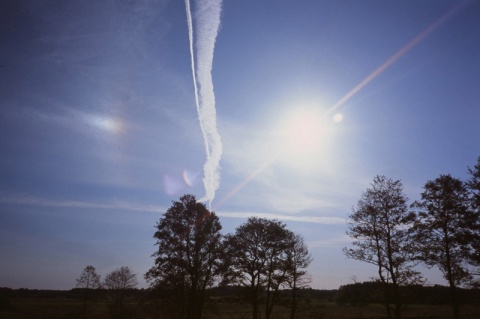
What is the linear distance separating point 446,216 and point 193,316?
73.5 ft

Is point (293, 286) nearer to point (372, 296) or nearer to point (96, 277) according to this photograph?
point (372, 296)

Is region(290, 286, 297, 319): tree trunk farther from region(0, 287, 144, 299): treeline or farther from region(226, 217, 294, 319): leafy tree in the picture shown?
region(0, 287, 144, 299): treeline

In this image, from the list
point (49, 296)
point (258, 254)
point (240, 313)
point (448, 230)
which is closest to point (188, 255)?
point (258, 254)

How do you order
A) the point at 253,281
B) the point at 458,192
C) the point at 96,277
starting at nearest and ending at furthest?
the point at 458,192 → the point at 253,281 → the point at 96,277

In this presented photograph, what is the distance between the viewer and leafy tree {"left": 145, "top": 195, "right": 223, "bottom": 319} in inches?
937

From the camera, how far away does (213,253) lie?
26.1m

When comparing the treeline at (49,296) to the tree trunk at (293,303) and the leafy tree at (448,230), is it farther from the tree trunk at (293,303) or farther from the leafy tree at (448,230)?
the leafy tree at (448,230)

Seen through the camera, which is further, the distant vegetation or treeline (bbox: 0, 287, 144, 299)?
treeline (bbox: 0, 287, 144, 299)

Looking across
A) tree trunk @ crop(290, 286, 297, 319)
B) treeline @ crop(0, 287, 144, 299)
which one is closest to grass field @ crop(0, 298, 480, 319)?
tree trunk @ crop(290, 286, 297, 319)

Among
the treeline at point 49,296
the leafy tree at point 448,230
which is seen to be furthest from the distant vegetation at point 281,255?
the treeline at point 49,296

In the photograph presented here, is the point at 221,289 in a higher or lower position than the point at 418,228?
lower

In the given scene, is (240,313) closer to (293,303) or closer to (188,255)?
(293,303)

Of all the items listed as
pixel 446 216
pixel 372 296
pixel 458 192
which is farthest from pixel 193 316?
pixel 458 192

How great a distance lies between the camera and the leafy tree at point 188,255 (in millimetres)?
23797
